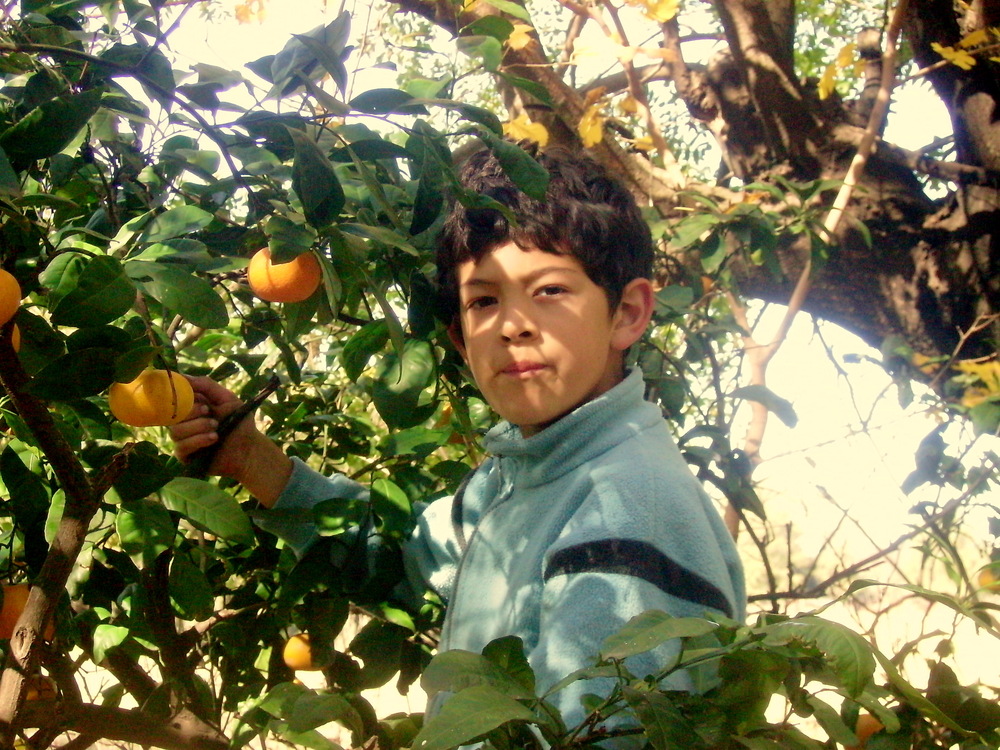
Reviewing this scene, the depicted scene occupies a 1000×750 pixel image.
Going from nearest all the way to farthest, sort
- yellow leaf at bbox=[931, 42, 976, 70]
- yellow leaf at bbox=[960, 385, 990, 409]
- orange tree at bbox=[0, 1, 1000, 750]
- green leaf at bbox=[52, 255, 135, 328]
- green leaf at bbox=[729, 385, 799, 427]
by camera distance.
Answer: orange tree at bbox=[0, 1, 1000, 750] < green leaf at bbox=[52, 255, 135, 328] < green leaf at bbox=[729, 385, 799, 427] < yellow leaf at bbox=[960, 385, 990, 409] < yellow leaf at bbox=[931, 42, 976, 70]

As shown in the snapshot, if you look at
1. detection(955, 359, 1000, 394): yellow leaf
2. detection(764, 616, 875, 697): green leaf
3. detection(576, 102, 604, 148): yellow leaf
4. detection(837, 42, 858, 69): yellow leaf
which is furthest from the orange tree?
detection(837, 42, 858, 69): yellow leaf

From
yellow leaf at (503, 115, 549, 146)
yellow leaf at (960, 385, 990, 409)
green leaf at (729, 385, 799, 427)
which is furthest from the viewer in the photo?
yellow leaf at (503, 115, 549, 146)

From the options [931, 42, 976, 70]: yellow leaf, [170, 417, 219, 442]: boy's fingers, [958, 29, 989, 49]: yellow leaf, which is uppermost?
[958, 29, 989, 49]: yellow leaf

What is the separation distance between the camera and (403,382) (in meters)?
1.12

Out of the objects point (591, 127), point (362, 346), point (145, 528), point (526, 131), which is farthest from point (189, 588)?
point (591, 127)

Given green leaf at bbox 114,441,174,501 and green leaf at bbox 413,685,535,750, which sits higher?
green leaf at bbox 114,441,174,501

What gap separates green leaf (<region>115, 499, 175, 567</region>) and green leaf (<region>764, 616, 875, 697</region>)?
1.85 ft

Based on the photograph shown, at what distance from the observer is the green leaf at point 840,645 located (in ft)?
1.88

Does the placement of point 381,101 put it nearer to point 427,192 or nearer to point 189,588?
point 427,192

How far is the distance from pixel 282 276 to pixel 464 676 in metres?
0.50

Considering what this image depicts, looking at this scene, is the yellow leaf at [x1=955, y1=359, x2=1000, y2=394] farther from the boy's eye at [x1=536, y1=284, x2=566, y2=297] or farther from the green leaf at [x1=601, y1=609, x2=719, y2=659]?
the green leaf at [x1=601, y1=609, x2=719, y2=659]

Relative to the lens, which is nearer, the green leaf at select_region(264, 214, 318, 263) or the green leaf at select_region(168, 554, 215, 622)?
the green leaf at select_region(264, 214, 318, 263)

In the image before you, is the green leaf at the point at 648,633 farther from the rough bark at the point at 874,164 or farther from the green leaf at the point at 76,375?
the rough bark at the point at 874,164

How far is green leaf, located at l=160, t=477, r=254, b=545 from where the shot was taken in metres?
0.92
